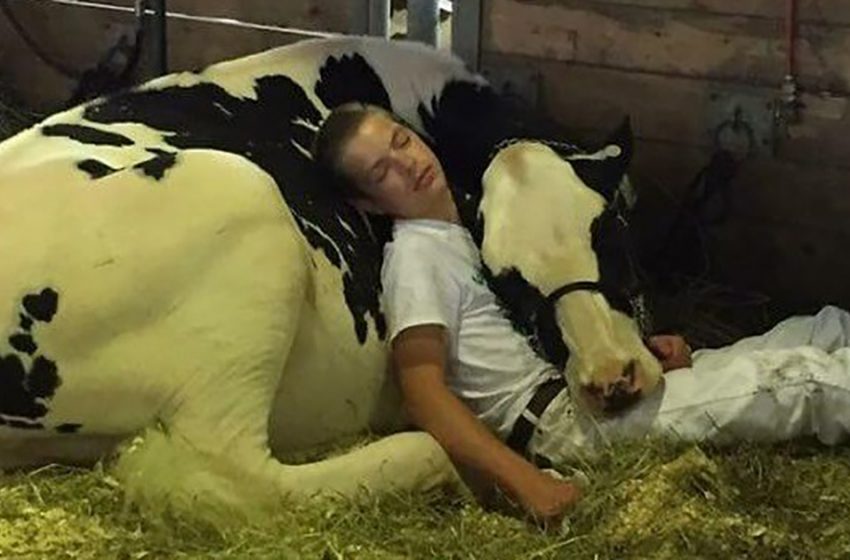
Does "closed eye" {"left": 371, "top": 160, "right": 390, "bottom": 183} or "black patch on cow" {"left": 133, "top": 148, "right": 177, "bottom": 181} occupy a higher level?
"black patch on cow" {"left": 133, "top": 148, "right": 177, "bottom": 181}

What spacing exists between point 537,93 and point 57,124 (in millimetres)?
1111

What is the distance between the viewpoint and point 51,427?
7.29 ft

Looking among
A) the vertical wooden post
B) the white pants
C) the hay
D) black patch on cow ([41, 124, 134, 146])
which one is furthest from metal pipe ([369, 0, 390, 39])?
the hay

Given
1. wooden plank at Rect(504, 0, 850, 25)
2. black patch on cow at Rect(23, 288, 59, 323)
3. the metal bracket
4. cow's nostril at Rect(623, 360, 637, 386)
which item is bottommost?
cow's nostril at Rect(623, 360, 637, 386)

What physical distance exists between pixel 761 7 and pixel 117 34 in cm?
171

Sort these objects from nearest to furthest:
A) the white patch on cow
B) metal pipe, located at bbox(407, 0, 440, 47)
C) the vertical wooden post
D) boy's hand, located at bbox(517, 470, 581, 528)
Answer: boy's hand, located at bbox(517, 470, 581, 528) < the white patch on cow < the vertical wooden post < metal pipe, located at bbox(407, 0, 440, 47)

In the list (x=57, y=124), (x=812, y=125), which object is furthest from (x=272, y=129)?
(x=812, y=125)

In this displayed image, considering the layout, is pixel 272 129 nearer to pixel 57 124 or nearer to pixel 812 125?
pixel 57 124

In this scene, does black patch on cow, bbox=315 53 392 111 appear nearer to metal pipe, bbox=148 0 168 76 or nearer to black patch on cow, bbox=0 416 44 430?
metal pipe, bbox=148 0 168 76

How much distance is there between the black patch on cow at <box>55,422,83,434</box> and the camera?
222 cm

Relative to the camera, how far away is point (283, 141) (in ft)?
8.76

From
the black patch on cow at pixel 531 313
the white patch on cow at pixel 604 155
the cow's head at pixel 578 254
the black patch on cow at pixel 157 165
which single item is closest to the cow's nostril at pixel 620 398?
the cow's head at pixel 578 254

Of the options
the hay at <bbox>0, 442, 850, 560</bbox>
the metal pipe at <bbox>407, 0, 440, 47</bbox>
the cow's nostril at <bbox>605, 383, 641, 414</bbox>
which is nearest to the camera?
the hay at <bbox>0, 442, 850, 560</bbox>

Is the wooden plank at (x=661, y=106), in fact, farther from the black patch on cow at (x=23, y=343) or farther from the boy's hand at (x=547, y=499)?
the black patch on cow at (x=23, y=343)
